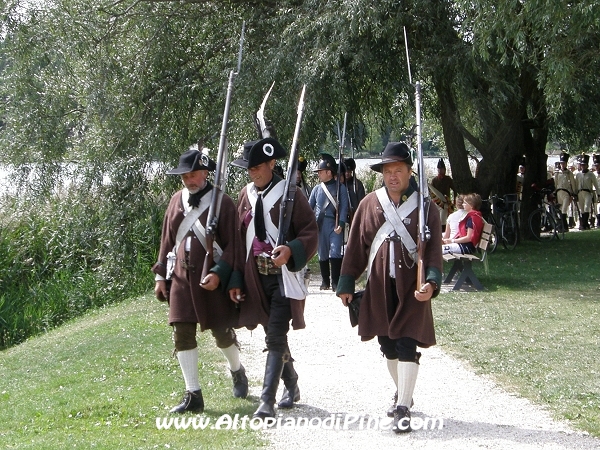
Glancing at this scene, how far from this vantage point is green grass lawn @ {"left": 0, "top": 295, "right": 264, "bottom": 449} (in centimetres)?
650

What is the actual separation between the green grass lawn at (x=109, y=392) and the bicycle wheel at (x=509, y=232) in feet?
31.5

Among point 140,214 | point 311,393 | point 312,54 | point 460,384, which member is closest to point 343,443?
point 311,393

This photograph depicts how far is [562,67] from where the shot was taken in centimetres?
1283

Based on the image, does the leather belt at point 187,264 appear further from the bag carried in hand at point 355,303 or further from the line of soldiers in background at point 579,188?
the line of soldiers in background at point 579,188

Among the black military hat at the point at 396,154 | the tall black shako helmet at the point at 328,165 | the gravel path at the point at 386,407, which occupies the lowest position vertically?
the gravel path at the point at 386,407

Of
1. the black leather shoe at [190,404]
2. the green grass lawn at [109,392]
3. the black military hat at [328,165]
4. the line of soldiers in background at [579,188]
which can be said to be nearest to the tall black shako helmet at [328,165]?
the black military hat at [328,165]

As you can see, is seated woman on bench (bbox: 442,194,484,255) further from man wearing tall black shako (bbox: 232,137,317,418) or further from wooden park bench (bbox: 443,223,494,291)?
man wearing tall black shako (bbox: 232,137,317,418)

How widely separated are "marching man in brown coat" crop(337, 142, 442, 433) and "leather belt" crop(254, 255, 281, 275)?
0.51 meters

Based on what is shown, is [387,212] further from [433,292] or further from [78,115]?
[78,115]

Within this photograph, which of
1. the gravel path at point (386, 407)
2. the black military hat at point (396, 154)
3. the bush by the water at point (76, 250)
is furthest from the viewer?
the bush by the water at point (76, 250)

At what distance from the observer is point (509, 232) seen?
20094mm

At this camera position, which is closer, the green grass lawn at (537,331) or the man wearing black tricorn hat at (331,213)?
the green grass lawn at (537,331)

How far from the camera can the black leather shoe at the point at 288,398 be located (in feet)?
23.5

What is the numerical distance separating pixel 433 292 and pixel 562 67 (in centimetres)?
730
